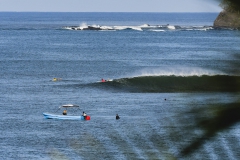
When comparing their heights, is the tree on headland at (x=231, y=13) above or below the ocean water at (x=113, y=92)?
above

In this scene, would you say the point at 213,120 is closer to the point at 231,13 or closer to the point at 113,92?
the point at 231,13

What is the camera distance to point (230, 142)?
2.16 meters

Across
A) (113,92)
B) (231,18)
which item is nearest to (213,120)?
(231,18)

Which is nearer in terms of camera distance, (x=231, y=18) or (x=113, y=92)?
(x=231, y=18)

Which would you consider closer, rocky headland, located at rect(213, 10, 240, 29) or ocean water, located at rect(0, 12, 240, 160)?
rocky headland, located at rect(213, 10, 240, 29)

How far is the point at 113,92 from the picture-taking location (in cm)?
5766

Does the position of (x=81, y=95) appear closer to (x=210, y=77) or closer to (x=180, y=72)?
(x=180, y=72)

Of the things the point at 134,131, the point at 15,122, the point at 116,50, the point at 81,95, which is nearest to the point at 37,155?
the point at 15,122

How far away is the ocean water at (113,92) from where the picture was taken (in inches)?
84.7

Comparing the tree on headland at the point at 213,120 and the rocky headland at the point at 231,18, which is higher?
the rocky headland at the point at 231,18

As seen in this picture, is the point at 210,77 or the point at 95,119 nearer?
the point at 210,77

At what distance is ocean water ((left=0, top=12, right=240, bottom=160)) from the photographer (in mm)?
2150

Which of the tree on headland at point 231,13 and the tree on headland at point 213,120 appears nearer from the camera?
the tree on headland at point 231,13

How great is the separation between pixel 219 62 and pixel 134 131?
38cm
